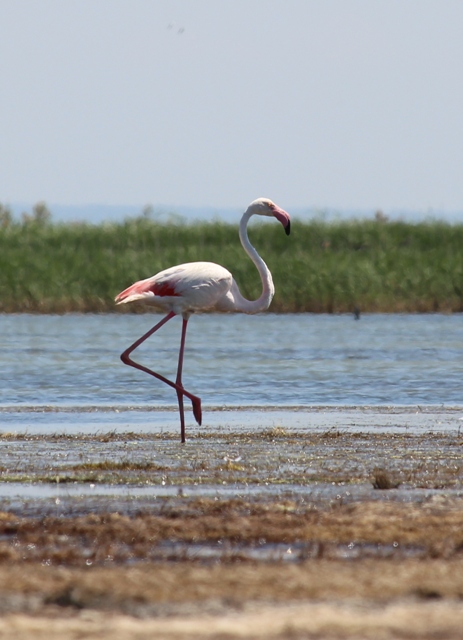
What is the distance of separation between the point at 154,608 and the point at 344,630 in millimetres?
734

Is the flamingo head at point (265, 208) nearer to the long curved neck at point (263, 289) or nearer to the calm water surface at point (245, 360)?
the long curved neck at point (263, 289)

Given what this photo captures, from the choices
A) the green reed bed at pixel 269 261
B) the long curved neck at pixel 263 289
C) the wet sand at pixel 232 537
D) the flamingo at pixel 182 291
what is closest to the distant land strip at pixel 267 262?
the green reed bed at pixel 269 261

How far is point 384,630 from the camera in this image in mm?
4414

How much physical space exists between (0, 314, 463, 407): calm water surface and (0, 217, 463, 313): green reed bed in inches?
16.8

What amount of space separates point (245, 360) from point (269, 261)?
9.98 meters

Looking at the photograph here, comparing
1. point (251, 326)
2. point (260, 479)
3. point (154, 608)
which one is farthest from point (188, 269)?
point (251, 326)

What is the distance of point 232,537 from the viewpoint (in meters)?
6.44

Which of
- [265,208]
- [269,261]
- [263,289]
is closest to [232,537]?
[263,289]

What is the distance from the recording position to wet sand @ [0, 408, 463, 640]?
15.3 ft

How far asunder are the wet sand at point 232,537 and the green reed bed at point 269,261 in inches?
710

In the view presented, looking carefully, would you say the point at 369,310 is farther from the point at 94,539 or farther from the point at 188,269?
the point at 94,539

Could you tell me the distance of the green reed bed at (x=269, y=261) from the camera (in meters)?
29.0

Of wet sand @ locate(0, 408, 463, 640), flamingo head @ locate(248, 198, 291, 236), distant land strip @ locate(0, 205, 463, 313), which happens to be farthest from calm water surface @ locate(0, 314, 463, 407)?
wet sand @ locate(0, 408, 463, 640)

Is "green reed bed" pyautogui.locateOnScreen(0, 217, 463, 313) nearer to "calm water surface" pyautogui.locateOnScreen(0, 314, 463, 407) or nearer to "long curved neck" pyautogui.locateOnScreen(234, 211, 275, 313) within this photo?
"calm water surface" pyautogui.locateOnScreen(0, 314, 463, 407)
